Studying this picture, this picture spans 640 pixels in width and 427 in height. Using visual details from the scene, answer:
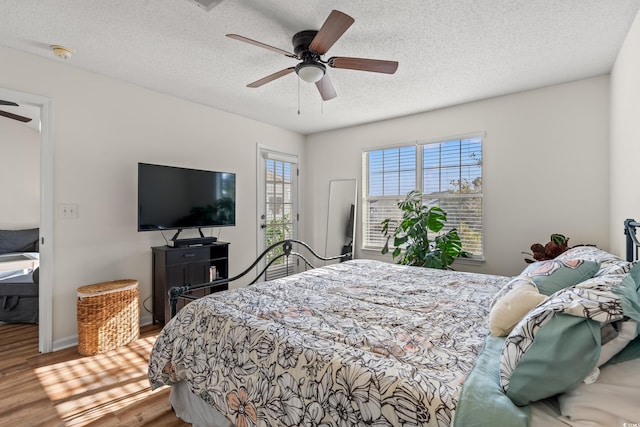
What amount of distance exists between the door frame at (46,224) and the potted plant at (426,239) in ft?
11.7

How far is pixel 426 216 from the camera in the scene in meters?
3.73

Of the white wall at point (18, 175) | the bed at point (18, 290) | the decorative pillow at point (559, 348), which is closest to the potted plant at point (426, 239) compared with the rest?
the decorative pillow at point (559, 348)

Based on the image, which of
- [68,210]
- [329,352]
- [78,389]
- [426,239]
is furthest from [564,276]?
[68,210]

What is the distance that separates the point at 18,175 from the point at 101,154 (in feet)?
11.3

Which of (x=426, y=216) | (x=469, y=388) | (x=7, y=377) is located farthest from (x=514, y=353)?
(x=7, y=377)

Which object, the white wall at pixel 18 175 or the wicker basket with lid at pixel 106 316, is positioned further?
the white wall at pixel 18 175

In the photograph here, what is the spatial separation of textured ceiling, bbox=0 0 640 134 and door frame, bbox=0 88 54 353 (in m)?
0.57

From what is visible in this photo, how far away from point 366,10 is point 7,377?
A: 3.61 m

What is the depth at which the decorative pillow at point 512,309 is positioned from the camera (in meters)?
1.19

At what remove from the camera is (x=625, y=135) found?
2361 mm

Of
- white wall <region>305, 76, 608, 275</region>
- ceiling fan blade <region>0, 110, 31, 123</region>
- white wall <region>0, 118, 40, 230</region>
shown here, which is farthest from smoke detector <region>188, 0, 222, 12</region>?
white wall <region>0, 118, 40, 230</region>

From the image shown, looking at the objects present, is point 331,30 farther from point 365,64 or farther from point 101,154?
point 101,154

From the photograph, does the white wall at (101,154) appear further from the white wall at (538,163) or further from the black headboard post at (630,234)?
the black headboard post at (630,234)

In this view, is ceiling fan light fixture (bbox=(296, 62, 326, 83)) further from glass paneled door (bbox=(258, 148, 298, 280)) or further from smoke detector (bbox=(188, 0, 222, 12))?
glass paneled door (bbox=(258, 148, 298, 280))
